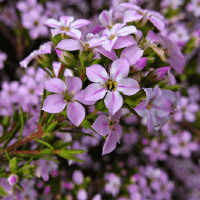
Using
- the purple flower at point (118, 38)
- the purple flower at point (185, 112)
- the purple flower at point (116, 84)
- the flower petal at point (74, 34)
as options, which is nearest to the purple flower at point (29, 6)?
the flower petal at point (74, 34)

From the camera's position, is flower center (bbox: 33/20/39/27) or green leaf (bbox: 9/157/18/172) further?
flower center (bbox: 33/20/39/27)

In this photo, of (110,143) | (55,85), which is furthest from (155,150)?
(55,85)

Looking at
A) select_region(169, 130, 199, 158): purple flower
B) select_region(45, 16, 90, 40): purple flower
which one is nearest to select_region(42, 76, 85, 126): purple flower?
select_region(45, 16, 90, 40): purple flower

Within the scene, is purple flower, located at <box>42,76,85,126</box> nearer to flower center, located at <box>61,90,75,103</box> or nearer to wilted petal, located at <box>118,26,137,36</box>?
flower center, located at <box>61,90,75,103</box>

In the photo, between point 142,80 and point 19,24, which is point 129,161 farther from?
point 19,24

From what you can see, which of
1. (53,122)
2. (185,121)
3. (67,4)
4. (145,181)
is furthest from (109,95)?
(67,4)
